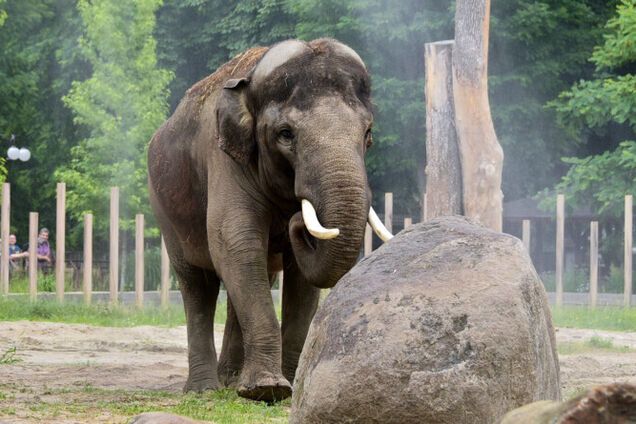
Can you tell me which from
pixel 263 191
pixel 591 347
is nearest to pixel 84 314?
pixel 591 347

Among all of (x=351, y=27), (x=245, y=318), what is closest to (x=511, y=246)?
(x=245, y=318)

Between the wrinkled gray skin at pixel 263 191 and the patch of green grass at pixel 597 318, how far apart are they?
24.0 feet

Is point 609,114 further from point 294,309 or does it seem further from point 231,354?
point 294,309

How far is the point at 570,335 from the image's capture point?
1636cm

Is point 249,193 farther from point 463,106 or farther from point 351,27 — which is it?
point 351,27

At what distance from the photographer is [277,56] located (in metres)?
9.05

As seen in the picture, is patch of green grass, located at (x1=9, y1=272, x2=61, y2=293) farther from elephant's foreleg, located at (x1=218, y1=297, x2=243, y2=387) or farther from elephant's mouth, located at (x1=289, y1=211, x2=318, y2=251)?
elephant's mouth, located at (x1=289, y1=211, x2=318, y2=251)

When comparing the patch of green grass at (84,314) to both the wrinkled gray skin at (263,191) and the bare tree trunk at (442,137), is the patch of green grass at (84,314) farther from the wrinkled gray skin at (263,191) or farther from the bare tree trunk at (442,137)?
the wrinkled gray skin at (263,191)

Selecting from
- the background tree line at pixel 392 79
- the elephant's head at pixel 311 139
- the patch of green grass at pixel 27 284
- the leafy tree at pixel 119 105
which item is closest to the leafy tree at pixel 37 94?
the background tree line at pixel 392 79

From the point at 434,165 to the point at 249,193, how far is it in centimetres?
729

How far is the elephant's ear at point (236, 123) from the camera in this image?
9305 millimetres

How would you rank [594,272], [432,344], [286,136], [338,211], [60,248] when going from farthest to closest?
[594,272] < [60,248] < [286,136] < [338,211] < [432,344]

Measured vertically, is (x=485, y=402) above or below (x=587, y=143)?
below

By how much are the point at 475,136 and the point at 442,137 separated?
456 mm
